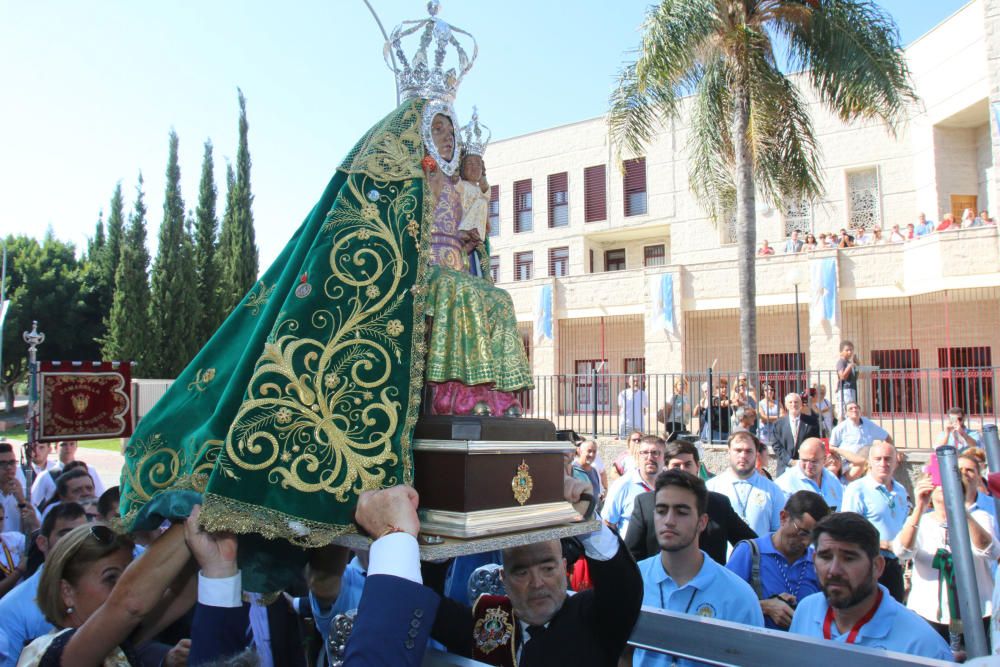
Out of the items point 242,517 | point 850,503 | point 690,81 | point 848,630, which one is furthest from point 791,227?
point 242,517

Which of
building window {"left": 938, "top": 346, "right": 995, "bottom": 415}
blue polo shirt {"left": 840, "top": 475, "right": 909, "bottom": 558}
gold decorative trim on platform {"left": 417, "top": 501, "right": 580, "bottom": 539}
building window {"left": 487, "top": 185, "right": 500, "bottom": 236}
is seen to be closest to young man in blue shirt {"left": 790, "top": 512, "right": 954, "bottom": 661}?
gold decorative trim on platform {"left": 417, "top": 501, "right": 580, "bottom": 539}

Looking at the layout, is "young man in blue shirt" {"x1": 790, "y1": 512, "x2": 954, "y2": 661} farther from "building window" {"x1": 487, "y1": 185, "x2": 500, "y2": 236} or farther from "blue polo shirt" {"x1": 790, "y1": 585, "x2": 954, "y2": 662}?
"building window" {"x1": 487, "y1": 185, "x2": 500, "y2": 236}

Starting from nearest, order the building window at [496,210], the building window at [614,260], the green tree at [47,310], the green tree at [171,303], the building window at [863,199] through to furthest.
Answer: the building window at [863,199]
the green tree at [171,303]
the building window at [614,260]
the building window at [496,210]
the green tree at [47,310]

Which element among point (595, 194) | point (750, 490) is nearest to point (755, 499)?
point (750, 490)

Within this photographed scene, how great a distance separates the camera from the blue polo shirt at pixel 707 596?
133 inches

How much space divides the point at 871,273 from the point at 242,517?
806 inches

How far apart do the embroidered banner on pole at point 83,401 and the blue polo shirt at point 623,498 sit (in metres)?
6.43

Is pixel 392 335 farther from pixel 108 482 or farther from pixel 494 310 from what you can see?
pixel 108 482

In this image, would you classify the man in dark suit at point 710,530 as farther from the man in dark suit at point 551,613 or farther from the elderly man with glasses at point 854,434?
the elderly man with glasses at point 854,434

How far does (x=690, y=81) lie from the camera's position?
44.8ft

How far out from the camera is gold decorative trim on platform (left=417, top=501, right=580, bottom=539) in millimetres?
2163

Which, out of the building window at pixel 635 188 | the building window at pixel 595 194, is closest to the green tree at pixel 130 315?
the building window at pixel 595 194

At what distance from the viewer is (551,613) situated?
2.62 m

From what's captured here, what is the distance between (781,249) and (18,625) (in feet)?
70.2
